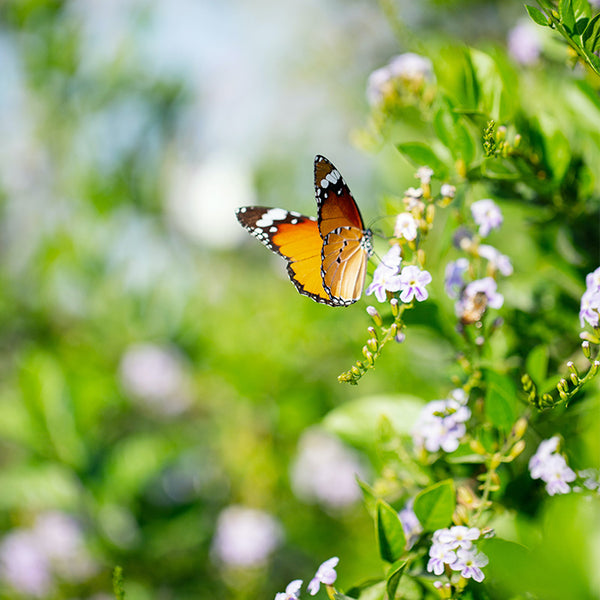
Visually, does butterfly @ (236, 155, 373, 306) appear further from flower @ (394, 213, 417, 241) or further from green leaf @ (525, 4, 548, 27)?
green leaf @ (525, 4, 548, 27)

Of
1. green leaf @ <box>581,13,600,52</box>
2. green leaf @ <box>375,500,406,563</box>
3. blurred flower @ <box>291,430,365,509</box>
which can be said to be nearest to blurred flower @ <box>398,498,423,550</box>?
green leaf @ <box>375,500,406,563</box>

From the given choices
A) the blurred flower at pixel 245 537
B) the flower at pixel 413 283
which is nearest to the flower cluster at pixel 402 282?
the flower at pixel 413 283

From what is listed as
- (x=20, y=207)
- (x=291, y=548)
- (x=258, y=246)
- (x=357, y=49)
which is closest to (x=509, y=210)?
(x=291, y=548)

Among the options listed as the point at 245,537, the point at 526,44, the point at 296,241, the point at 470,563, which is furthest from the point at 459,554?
the point at 245,537

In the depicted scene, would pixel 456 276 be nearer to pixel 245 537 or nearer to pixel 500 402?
pixel 500 402

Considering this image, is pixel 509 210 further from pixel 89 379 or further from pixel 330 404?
pixel 89 379

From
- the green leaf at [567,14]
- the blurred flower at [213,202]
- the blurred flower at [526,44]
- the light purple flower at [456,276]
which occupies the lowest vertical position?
the blurred flower at [213,202]

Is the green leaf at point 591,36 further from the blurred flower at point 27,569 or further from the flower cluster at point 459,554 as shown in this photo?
the blurred flower at point 27,569
